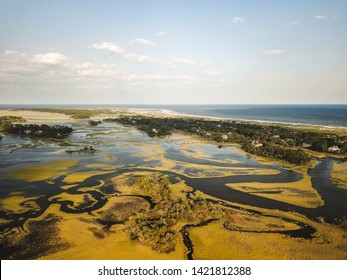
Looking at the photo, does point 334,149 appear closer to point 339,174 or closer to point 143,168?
point 339,174

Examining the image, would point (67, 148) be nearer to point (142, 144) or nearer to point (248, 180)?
point (142, 144)

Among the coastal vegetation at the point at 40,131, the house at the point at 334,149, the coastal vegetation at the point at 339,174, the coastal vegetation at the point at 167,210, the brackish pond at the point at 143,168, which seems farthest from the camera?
the coastal vegetation at the point at 40,131

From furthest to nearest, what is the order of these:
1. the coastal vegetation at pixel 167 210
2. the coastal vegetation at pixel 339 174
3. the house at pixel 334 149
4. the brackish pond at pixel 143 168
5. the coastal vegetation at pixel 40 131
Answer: the coastal vegetation at pixel 40 131, the house at pixel 334 149, the coastal vegetation at pixel 339 174, the brackish pond at pixel 143 168, the coastal vegetation at pixel 167 210

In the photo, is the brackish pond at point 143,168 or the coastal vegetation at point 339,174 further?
the coastal vegetation at point 339,174

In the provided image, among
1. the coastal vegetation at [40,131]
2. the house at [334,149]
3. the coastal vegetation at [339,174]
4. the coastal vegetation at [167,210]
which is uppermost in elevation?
the coastal vegetation at [40,131]

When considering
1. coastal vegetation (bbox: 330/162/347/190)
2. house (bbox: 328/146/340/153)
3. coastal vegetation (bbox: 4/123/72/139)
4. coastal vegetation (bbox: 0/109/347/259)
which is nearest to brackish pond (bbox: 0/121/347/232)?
coastal vegetation (bbox: 0/109/347/259)

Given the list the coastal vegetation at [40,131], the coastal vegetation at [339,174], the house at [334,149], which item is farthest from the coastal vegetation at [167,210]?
the coastal vegetation at [40,131]

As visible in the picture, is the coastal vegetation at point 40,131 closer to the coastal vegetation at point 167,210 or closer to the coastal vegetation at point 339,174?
the coastal vegetation at point 167,210

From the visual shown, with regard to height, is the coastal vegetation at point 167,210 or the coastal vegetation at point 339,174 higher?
the coastal vegetation at point 339,174

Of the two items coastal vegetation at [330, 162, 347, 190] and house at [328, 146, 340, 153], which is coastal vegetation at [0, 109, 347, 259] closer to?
coastal vegetation at [330, 162, 347, 190]

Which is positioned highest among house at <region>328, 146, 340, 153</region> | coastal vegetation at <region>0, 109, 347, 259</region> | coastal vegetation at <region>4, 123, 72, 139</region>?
coastal vegetation at <region>4, 123, 72, 139</region>
